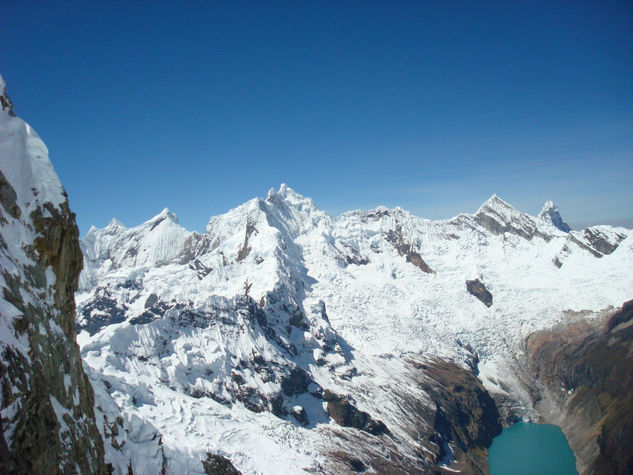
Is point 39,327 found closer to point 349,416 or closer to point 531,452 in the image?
point 349,416

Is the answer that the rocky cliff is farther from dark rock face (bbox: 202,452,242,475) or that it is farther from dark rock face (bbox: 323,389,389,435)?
dark rock face (bbox: 323,389,389,435)

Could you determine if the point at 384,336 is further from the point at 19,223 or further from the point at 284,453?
the point at 19,223

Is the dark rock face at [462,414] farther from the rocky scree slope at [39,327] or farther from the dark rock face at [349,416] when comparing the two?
the rocky scree slope at [39,327]

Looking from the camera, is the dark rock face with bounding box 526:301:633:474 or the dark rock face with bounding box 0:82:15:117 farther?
the dark rock face with bounding box 526:301:633:474

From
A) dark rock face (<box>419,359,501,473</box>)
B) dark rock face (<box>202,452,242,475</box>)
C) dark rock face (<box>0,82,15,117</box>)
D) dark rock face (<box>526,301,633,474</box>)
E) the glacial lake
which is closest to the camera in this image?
dark rock face (<box>0,82,15,117</box>)

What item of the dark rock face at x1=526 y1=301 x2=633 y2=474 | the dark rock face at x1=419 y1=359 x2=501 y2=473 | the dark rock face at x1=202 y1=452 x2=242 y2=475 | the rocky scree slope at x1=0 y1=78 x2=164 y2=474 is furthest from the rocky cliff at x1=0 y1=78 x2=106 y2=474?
the dark rock face at x1=526 y1=301 x2=633 y2=474

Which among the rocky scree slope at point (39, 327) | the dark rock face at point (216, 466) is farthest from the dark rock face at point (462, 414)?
the rocky scree slope at point (39, 327)

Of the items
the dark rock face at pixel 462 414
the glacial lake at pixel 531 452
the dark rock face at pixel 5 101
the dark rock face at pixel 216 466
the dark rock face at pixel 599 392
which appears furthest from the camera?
the dark rock face at pixel 462 414
